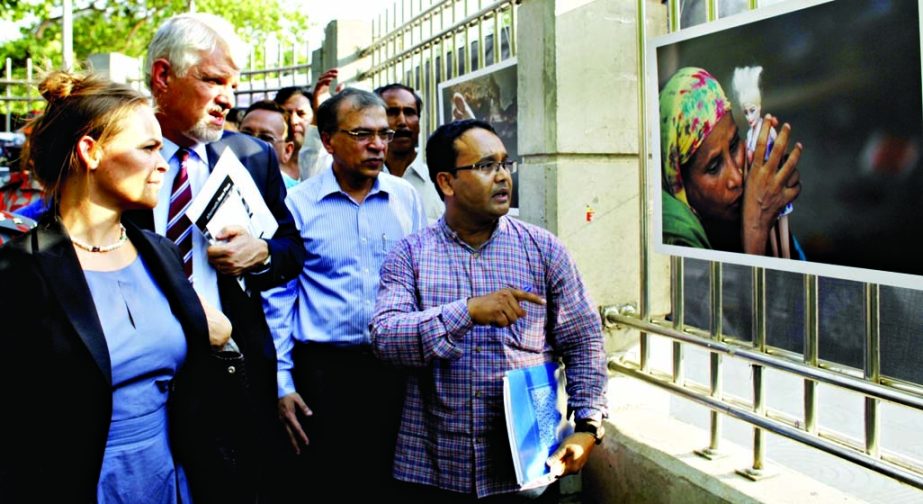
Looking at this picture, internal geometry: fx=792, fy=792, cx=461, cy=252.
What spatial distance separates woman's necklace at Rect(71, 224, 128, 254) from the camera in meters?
2.10

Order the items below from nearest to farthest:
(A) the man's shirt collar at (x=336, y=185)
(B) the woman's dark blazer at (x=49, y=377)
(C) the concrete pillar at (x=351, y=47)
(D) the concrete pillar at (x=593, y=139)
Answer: (B) the woman's dark blazer at (x=49, y=377)
(A) the man's shirt collar at (x=336, y=185)
(D) the concrete pillar at (x=593, y=139)
(C) the concrete pillar at (x=351, y=47)

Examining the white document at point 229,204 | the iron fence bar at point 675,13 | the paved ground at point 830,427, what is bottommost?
the paved ground at point 830,427

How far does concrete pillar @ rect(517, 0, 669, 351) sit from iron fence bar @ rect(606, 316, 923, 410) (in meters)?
0.36

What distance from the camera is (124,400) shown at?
6.65 ft

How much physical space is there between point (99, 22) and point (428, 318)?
83.7ft

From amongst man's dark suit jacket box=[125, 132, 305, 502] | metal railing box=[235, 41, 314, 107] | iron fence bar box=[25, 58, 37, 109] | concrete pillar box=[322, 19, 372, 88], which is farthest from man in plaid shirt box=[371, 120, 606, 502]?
metal railing box=[235, 41, 314, 107]

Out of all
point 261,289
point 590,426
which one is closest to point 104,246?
point 261,289

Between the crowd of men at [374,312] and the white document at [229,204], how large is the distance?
6 cm

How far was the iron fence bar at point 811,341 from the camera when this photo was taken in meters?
2.64

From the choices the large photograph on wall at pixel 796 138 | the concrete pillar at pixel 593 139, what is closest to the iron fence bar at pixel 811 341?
the large photograph on wall at pixel 796 138

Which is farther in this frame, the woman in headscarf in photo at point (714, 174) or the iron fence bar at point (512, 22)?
the iron fence bar at point (512, 22)

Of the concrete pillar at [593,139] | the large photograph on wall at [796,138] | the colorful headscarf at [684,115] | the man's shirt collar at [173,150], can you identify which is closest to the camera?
the large photograph on wall at [796,138]

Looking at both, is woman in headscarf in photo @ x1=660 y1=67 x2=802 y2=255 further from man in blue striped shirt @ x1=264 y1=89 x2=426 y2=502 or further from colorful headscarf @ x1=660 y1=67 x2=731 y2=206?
man in blue striped shirt @ x1=264 y1=89 x2=426 y2=502

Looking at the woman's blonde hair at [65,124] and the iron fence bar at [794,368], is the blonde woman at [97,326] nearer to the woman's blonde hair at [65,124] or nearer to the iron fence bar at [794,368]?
the woman's blonde hair at [65,124]
